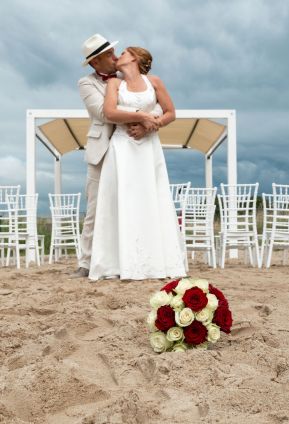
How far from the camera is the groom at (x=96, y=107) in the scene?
5.48 metres

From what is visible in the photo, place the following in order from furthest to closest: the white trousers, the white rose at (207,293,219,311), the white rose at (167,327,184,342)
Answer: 1. the white trousers
2. the white rose at (207,293,219,311)
3. the white rose at (167,327,184,342)

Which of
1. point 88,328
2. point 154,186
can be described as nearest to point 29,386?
point 88,328

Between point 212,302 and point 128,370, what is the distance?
0.60 m

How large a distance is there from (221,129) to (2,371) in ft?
32.8

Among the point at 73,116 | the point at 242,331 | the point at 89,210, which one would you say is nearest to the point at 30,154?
the point at 73,116

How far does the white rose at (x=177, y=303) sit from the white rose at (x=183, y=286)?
0.11 feet

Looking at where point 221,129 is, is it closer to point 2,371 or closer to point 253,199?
point 253,199

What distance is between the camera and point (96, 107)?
5.57m

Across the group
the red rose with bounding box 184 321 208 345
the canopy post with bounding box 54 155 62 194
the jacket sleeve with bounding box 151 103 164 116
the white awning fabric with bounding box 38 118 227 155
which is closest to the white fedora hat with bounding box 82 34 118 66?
the jacket sleeve with bounding box 151 103 164 116

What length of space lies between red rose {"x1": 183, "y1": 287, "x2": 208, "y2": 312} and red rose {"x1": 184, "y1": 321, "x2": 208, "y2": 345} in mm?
77

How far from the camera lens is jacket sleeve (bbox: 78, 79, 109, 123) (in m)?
5.57

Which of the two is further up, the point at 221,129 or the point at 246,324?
the point at 221,129

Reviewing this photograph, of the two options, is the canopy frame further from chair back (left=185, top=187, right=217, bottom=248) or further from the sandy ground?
the sandy ground

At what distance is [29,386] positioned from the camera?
2.35 metres
